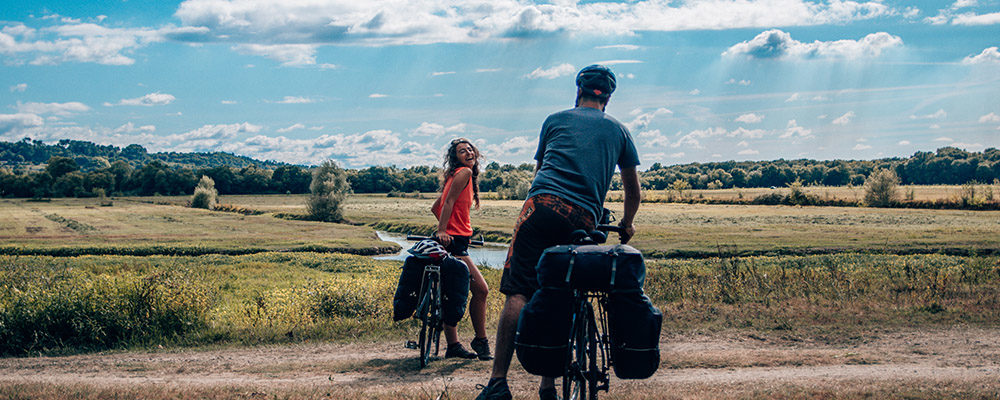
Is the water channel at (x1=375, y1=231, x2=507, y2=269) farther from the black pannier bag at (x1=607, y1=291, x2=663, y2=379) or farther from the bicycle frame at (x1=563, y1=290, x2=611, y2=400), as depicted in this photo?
the black pannier bag at (x1=607, y1=291, x2=663, y2=379)

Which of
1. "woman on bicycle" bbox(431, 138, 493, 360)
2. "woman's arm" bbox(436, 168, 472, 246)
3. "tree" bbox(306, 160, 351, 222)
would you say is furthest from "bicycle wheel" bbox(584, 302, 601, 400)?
"tree" bbox(306, 160, 351, 222)

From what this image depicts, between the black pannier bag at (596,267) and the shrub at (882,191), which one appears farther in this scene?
the shrub at (882,191)

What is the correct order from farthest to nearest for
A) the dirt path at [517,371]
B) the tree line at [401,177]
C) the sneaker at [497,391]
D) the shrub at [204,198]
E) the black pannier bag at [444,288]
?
the tree line at [401,177], the shrub at [204,198], the black pannier bag at [444,288], the dirt path at [517,371], the sneaker at [497,391]

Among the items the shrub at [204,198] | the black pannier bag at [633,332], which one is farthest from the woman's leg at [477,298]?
the shrub at [204,198]

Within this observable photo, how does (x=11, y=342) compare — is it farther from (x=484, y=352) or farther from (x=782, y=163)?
(x=782, y=163)

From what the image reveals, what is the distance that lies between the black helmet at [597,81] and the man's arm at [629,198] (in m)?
0.61

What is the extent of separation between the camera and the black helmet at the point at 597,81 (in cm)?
496

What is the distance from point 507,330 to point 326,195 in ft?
275

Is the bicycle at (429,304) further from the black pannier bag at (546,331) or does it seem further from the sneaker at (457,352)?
the black pannier bag at (546,331)

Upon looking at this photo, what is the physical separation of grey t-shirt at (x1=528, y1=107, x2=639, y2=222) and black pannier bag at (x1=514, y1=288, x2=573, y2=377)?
74 cm

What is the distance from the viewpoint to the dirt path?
5664mm

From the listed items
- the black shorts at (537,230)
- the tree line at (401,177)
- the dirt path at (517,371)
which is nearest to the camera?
the black shorts at (537,230)

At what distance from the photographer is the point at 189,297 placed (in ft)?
32.2

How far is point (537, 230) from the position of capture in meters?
4.62
